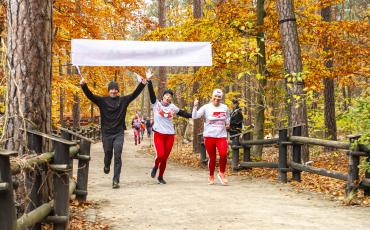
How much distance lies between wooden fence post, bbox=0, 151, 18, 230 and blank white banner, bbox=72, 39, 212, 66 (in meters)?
6.55

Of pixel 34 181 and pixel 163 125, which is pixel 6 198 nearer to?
pixel 34 181

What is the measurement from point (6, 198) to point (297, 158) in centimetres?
816

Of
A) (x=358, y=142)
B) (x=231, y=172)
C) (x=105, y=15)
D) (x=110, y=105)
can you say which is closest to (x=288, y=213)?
(x=358, y=142)

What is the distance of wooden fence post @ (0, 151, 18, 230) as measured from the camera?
11.8ft

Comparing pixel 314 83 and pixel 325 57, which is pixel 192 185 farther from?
pixel 325 57

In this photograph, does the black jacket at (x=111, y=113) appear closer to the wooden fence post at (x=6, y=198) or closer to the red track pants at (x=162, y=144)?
the red track pants at (x=162, y=144)

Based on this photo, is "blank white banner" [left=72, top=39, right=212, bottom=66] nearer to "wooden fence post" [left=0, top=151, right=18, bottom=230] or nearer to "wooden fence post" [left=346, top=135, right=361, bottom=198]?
"wooden fence post" [left=346, top=135, right=361, bottom=198]

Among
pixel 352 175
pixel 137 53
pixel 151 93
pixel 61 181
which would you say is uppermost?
pixel 137 53

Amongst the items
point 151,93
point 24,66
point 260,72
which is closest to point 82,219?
Result: point 24,66

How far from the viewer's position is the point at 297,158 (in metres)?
10.8

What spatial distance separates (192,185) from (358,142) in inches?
158

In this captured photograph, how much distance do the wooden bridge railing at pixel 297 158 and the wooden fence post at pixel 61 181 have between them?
16.3 ft

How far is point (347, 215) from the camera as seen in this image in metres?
6.91

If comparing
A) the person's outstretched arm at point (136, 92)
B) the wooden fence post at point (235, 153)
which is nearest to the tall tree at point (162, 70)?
the wooden fence post at point (235, 153)
